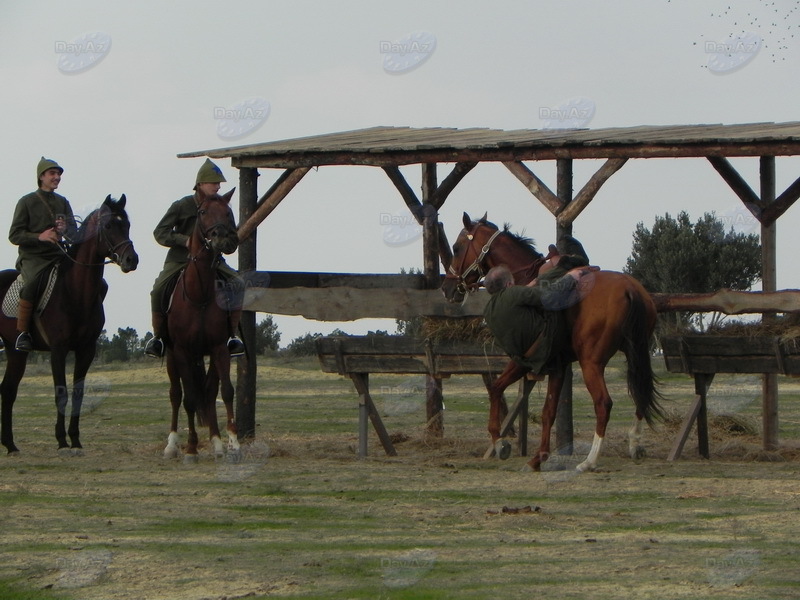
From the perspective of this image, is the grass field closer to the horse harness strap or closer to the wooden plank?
the wooden plank

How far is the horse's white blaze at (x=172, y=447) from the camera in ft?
45.9

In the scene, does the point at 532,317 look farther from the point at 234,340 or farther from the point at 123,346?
the point at 123,346

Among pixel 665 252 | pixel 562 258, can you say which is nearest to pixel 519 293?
pixel 562 258

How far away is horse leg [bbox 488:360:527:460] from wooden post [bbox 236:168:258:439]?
3312 millimetres

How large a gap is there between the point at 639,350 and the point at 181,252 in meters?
4.69

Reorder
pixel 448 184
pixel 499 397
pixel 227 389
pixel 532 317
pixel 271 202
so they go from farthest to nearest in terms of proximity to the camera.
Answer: pixel 448 184 → pixel 271 202 → pixel 227 389 → pixel 499 397 → pixel 532 317

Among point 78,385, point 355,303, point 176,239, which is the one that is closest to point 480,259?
point 355,303

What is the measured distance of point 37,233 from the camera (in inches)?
567

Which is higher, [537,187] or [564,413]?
[537,187]

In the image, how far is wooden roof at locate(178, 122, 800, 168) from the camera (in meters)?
13.5

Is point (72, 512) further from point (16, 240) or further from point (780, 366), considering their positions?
point (780, 366)

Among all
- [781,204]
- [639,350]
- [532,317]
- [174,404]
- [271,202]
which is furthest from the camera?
[271,202]

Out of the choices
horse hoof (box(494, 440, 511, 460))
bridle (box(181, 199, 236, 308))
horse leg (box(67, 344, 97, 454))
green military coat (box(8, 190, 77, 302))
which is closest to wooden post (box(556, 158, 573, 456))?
horse hoof (box(494, 440, 511, 460))

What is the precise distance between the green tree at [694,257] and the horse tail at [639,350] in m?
24.7
